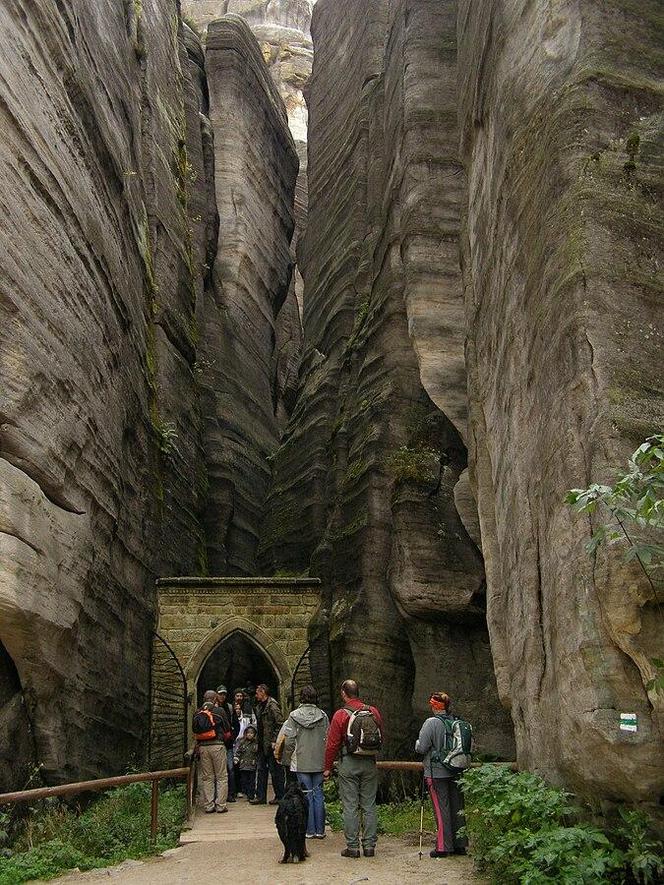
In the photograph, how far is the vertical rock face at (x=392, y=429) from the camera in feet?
46.3

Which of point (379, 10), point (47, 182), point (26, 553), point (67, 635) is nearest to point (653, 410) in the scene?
point (26, 553)

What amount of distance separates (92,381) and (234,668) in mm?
13365

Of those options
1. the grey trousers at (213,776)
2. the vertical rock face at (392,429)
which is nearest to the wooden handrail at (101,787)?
the grey trousers at (213,776)

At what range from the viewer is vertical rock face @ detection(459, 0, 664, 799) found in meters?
6.14

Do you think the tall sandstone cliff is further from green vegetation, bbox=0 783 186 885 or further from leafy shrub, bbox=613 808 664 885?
leafy shrub, bbox=613 808 664 885

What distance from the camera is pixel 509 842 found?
5.95 m

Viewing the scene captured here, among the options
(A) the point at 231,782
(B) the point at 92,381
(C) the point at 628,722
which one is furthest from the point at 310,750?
(B) the point at 92,381

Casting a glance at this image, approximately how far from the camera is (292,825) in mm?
7539

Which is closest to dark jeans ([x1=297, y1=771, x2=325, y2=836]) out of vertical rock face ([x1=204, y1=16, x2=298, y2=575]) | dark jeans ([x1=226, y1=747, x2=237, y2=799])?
dark jeans ([x1=226, y1=747, x2=237, y2=799])

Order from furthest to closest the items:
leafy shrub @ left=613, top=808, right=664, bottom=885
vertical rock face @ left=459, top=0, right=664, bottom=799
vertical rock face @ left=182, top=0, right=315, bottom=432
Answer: vertical rock face @ left=182, top=0, right=315, bottom=432 → vertical rock face @ left=459, top=0, right=664, bottom=799 → leafy shrub @ left=613, top=808, right=664, bottom=885

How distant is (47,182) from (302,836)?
26.6ft

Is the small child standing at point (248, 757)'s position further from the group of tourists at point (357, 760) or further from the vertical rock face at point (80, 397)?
the group of tourists at point (357, 760)

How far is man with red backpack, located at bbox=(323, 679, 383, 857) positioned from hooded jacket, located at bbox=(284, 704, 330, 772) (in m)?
0.41

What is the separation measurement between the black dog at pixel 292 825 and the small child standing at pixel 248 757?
460cm
